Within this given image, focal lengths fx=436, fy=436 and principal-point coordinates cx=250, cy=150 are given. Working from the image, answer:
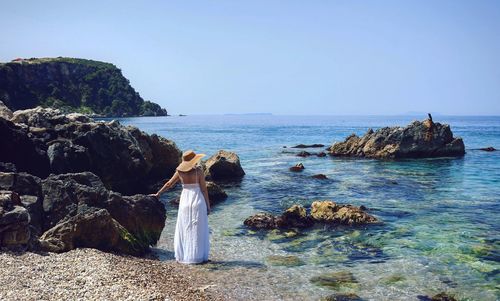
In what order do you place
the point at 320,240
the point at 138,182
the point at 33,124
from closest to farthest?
the point at 320,240 < the point at 33,124 < the point at 138,182

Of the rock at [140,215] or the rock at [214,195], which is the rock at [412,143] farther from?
the rock at [140,215]

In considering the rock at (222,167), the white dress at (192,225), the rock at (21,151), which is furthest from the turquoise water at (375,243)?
the rock at (21,151)

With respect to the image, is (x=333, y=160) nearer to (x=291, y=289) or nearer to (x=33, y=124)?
(x=33, y=124)

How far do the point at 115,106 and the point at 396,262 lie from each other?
197 metres

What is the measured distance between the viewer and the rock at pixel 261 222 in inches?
683

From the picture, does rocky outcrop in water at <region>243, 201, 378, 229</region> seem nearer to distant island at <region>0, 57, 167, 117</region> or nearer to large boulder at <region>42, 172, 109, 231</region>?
large boulder at <region>42, 172, 109, 231</region>

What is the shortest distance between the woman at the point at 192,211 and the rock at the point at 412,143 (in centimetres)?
3712

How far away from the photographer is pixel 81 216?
12.2m

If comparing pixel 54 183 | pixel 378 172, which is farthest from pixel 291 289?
pixel 378 172

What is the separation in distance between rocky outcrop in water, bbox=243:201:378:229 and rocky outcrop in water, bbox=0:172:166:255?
14.7 ft

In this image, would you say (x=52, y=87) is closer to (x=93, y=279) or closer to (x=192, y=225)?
(x=192, y=225)

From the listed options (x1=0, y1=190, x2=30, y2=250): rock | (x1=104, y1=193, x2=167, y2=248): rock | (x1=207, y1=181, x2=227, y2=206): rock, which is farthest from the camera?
(x1=207, y1=181, x2=227, y2=206): rock

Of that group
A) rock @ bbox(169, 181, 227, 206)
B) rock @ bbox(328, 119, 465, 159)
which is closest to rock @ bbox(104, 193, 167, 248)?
rock @ bbox(169, 181, 227, 206)

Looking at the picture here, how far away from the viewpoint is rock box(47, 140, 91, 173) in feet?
67.1
